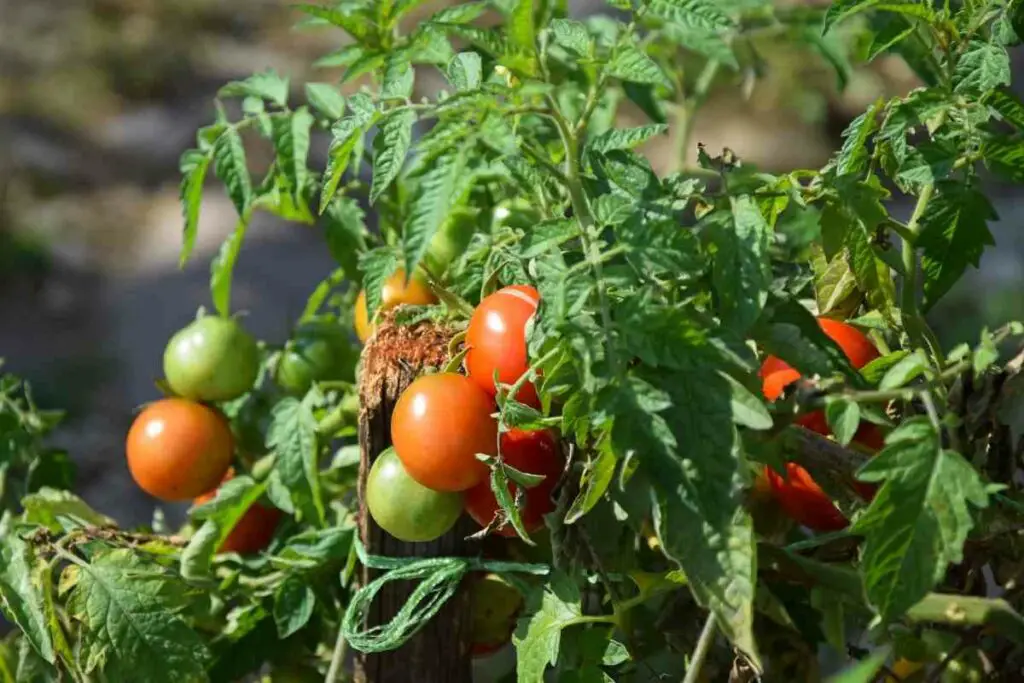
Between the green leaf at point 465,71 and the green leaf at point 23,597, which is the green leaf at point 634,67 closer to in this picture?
the green leaf at point 465,71

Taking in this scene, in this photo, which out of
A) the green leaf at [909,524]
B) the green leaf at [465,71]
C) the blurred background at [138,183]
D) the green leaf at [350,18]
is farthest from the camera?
the blurred background at [138,183]

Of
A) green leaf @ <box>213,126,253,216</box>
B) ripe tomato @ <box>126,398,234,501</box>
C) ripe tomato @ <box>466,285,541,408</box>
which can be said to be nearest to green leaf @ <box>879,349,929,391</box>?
ripe tomato @ <box>466,285,541,408</box>

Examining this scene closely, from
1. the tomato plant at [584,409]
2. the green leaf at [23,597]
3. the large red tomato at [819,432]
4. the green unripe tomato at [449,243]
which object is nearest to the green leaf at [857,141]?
the tomato plant at [584,409]

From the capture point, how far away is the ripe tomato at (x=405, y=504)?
919 millimetres

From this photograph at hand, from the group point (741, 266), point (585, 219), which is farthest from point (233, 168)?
point (741, 266)

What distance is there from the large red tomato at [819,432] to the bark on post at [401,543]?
247mm

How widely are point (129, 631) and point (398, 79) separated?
19.6 inches

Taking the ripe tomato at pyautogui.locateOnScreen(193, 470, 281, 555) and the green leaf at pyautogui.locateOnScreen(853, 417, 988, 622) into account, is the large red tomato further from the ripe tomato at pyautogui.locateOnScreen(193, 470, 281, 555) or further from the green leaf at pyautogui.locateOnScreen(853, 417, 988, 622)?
the ripe tomato at pyautogui.locateOnScreen(193, 470, 281, 555)

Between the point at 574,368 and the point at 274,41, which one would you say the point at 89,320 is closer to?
the point at 274,41

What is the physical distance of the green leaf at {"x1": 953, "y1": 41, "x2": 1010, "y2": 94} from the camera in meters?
0.84

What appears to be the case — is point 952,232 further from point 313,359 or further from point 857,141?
point 313,359

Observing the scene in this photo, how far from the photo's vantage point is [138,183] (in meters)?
4.02

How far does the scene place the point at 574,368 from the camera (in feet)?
2.50

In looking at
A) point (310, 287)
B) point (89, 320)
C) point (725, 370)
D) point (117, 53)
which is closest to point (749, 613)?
point (725, 370)
